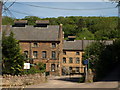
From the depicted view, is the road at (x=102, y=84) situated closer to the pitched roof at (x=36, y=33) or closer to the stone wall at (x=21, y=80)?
the stone wall at (x=21, y=80)

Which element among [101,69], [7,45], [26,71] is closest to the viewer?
[101,69]

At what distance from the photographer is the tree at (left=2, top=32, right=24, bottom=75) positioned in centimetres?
3102

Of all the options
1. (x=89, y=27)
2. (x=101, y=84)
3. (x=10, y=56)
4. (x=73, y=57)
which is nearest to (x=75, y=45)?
(x=73, y=57)

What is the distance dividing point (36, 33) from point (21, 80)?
88.6 ft

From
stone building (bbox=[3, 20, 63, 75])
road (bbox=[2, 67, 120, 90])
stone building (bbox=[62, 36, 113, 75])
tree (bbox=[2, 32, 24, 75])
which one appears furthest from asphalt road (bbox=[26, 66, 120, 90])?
stone building (bbox=[62, 36, 113, 75])

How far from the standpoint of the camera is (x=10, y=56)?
103 ft

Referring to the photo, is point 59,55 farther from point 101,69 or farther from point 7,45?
point 101,69

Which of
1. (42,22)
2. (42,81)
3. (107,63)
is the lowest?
(42,81)

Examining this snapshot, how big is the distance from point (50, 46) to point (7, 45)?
23263 mm

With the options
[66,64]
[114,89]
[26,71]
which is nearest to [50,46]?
[66,64]

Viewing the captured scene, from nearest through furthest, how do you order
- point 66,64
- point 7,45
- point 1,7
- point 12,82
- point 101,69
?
point 1,7
point 101,69
point 12,82
point 7,45
point 66,64

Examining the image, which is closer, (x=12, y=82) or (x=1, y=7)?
(x=1, y=7)

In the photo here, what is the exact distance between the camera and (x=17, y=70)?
31.6 metres

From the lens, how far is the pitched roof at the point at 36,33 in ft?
Result: 176
